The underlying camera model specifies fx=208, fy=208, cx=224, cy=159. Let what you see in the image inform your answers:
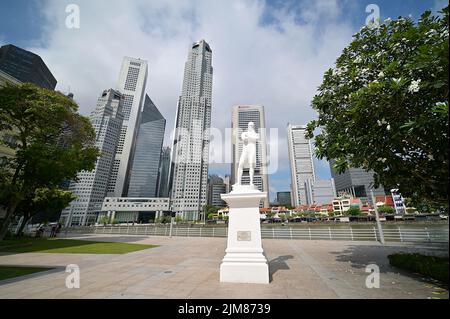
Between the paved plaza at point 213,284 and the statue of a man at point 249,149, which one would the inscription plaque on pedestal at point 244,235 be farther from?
the statue of a man at point 249,149

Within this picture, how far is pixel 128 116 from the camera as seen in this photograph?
157 m

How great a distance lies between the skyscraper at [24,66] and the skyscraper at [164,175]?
104 metres

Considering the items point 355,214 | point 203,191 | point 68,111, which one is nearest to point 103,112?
point 203,191

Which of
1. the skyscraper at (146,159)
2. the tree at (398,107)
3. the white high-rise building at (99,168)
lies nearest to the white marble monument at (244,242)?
the tree at (398,107)

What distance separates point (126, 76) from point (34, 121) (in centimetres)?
16961

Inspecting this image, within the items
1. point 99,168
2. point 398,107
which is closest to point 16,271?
point 398,107

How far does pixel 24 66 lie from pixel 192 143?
235ft

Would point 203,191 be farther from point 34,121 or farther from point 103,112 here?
point 34,121

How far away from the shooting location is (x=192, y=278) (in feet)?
20.5

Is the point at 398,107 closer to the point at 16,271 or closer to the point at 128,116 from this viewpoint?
the point at 16,271

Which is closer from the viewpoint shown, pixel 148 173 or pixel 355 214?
pixel 355 214

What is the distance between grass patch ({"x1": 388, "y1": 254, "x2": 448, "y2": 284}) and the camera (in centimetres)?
522

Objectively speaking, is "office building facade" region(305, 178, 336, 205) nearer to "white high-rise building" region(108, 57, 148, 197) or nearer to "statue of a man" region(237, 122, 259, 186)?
"white high-rise building" region(108, 57, 148, 197)

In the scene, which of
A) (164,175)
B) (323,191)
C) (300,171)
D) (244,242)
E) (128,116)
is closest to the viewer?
(244,242)
